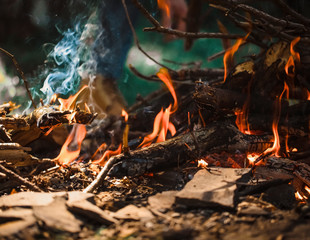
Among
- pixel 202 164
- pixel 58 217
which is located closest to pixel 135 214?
pixel 58 217

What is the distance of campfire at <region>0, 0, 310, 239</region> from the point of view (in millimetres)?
2426

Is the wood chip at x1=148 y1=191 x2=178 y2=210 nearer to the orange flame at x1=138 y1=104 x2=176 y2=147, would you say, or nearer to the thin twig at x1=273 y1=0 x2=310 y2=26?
the orange flame at x1=138 y1=104 x2=176 y2=147

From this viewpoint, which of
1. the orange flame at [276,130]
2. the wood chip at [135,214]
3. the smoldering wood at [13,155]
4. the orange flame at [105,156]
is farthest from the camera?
the orange flame at [105,156]

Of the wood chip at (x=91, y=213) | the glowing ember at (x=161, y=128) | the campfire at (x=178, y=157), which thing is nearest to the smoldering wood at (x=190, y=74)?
the campfire at (x=178, y=157)

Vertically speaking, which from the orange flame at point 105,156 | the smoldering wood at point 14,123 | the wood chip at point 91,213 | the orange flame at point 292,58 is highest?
the orange flame at point 292,58

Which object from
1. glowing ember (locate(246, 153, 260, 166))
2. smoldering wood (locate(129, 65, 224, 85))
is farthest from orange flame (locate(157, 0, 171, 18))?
glowing ember (locate(246, 153, 260, 166))

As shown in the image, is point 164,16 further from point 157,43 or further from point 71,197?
point 71,197

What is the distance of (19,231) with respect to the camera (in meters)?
2.11

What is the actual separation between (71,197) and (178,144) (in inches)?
88.6

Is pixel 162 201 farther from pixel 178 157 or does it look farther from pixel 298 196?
pixel 298 196

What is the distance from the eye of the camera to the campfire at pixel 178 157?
2.43m

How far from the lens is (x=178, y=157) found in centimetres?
440

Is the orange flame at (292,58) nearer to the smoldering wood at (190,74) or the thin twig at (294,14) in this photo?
the thin twig at (294,14)

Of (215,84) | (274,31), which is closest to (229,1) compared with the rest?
(274,31)
